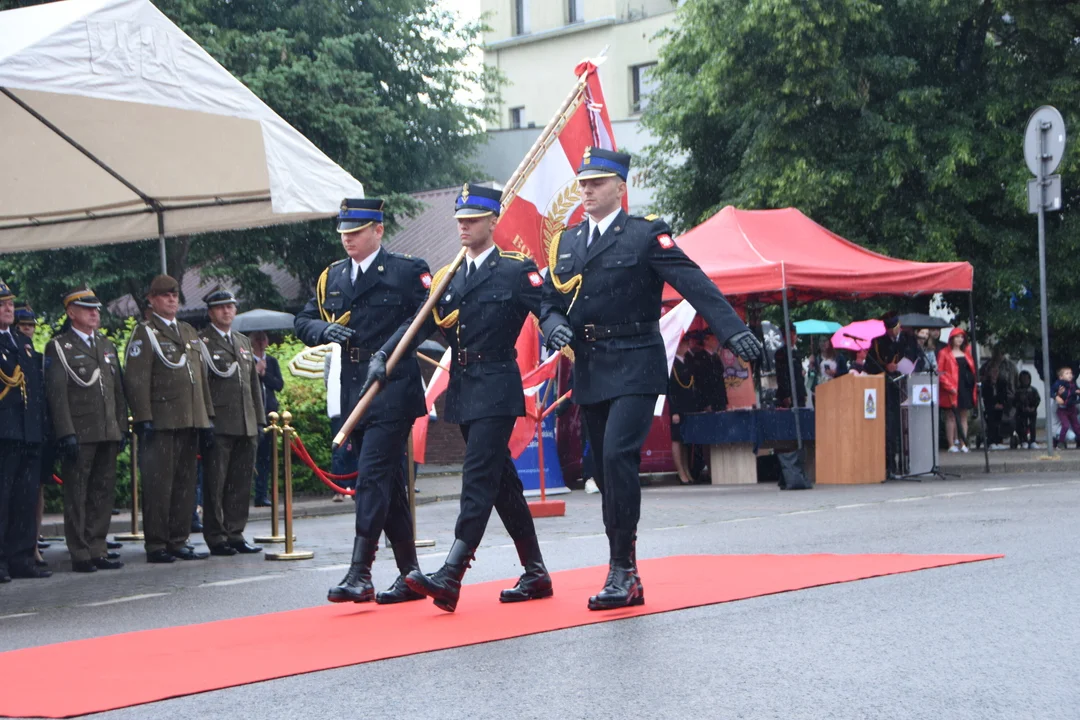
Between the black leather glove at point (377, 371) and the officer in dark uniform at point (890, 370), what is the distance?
457 inches

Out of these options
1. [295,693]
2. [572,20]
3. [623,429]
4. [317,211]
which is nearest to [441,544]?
Result: [317,211]

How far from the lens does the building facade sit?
51375 mm

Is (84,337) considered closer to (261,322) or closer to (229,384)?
(229,384)

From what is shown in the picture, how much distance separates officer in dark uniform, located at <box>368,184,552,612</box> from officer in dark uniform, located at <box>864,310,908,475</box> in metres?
11.4

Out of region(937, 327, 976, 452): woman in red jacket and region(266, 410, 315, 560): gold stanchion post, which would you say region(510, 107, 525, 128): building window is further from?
region(266, 410, 315, 560): gold stanchion post

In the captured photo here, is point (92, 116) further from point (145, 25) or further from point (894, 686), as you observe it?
point (894, 686)

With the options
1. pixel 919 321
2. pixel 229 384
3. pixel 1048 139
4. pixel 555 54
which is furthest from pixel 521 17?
pixel 229 384

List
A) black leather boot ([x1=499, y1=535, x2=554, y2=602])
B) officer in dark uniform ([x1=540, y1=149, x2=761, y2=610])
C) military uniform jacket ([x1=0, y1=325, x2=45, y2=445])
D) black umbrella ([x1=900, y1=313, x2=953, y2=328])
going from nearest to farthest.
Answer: officer in dark uniform ([x1=540, y1=149, x2=761, y2=610]) < black leather boot ([x1=499, y1=535, x2=554, y2=602]) < military uniform jacket ([x1=0, y1=325, x2=45, y2=445]) < black umbrella ([x1=900, y1=313, x2=953, y2=328])

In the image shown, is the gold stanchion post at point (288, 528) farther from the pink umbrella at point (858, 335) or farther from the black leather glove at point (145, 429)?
the pink umbrella at point (858, 335)

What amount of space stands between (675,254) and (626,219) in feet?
0.99

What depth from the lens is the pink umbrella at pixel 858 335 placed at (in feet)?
63.6

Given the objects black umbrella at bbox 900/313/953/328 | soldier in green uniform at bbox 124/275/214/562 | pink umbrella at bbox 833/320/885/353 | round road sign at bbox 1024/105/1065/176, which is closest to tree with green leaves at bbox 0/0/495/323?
black umbrella at bbox 900/313/953/328

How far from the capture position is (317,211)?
11.0m

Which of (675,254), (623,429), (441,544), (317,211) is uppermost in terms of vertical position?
(317,211)
